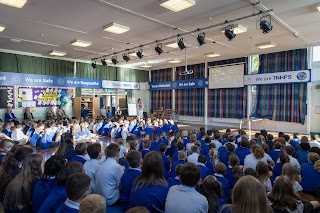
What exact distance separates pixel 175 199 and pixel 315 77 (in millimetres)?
10029

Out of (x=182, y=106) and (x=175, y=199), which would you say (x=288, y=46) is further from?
(x=175, y=199)

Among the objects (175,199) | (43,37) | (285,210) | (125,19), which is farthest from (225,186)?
(43,37)

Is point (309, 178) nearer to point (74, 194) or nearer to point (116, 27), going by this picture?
point (74, 194)

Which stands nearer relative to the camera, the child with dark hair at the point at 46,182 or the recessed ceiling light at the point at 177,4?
the child with dark hair at the point at 46,182

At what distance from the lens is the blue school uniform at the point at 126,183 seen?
2.36 m

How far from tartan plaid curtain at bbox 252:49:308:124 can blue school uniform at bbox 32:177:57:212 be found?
10115 mm

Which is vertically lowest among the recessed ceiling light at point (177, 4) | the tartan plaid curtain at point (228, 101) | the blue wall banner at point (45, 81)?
the tartan plaid curtain at point (228, 101)

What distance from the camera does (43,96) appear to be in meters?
10.8

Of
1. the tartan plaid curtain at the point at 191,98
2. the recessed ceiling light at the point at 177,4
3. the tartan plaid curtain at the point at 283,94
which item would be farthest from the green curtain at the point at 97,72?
the recessed ceiling light at the point at 177,4

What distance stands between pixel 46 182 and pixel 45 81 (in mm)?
9644

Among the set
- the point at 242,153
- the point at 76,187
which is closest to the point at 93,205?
the point at 76,187

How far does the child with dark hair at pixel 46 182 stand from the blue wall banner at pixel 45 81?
916cm

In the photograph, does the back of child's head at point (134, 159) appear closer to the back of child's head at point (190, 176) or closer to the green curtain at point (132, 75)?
the back of child's head at point (190, 176)

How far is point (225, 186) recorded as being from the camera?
2.51 metres
